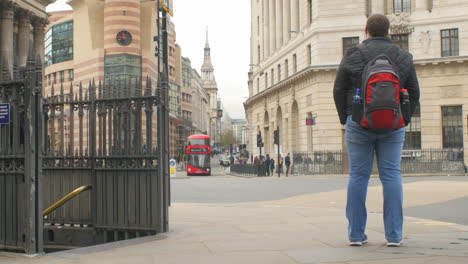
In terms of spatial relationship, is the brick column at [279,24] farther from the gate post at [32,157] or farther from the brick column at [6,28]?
the gate post at [32,157]

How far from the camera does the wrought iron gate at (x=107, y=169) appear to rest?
725 centimetres

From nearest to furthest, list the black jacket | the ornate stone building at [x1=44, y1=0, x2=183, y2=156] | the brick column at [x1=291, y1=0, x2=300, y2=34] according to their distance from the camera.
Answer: the black jacket
the brick column at [x1=291, y1=0, x2=300, y2=34]
the ornate stone building at [x1=44, y1=0, x2=183, y2=156]

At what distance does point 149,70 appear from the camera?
241 feet

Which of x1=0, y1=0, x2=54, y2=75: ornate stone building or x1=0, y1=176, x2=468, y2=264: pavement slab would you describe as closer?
x1=0, y1=176, x2=468, y2=264: pavement slab

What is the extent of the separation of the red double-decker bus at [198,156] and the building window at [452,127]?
62.6 feet

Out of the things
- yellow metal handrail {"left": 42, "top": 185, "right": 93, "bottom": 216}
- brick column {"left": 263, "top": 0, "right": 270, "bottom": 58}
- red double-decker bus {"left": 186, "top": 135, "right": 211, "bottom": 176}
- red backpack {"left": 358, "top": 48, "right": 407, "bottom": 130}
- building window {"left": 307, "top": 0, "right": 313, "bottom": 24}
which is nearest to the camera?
red backpack {"left": 358, "top": 48, "right": 407, "bottom": 130}

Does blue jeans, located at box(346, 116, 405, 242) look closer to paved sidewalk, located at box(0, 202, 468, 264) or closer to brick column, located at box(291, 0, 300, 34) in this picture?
paved sidewalk, located at box(0, 202, 468, 264)

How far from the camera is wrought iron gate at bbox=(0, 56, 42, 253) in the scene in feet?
18.2

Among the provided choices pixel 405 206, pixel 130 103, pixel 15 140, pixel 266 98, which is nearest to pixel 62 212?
pixel 130 103

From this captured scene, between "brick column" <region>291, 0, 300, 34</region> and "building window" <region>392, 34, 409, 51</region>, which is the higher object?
"brick column" <region>291, 0, 300, 34</region>

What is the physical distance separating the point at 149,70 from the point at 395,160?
69.7 metres

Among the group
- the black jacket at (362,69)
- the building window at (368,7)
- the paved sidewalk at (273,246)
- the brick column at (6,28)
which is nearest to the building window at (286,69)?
the building window at (368,7)

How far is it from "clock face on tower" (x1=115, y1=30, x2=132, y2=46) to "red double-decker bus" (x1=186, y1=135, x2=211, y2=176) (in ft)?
92.7

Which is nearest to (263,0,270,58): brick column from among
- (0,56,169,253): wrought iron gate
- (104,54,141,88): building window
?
(104,54,141,88): building window
